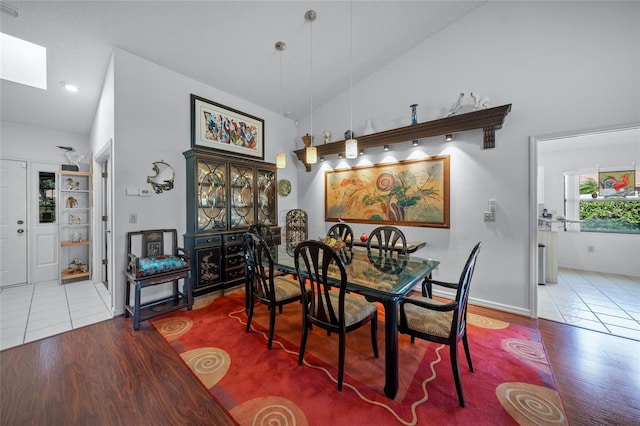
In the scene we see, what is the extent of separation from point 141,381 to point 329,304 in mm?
1545

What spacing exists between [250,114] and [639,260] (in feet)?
22.8

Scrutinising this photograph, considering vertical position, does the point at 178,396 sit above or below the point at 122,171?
below

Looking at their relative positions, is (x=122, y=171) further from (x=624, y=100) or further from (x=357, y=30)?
(x=624, y=100)

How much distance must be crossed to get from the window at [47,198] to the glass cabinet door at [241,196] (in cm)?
329

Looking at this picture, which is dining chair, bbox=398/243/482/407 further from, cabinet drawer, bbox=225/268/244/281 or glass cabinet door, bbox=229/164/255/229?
glass cabinet door, bbox=229/164/255/229

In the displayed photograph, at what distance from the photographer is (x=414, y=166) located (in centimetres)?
351

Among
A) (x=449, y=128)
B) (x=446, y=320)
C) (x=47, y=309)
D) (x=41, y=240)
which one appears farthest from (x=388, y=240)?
(x=41, y=240)

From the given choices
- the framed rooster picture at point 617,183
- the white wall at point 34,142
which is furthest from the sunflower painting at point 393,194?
the white wall at point 34,142

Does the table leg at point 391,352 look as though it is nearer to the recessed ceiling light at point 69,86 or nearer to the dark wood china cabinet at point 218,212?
the dark wood china cabinet at point 218,212

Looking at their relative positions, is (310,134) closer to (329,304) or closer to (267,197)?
(267,197)

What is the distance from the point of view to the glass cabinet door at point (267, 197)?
4.01 metres

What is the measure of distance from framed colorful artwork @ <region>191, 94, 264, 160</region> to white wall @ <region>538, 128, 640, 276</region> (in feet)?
16.5

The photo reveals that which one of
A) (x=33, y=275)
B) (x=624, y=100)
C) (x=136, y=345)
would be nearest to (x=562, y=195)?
(x=624, y=100)

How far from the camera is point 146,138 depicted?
2.95 meters
